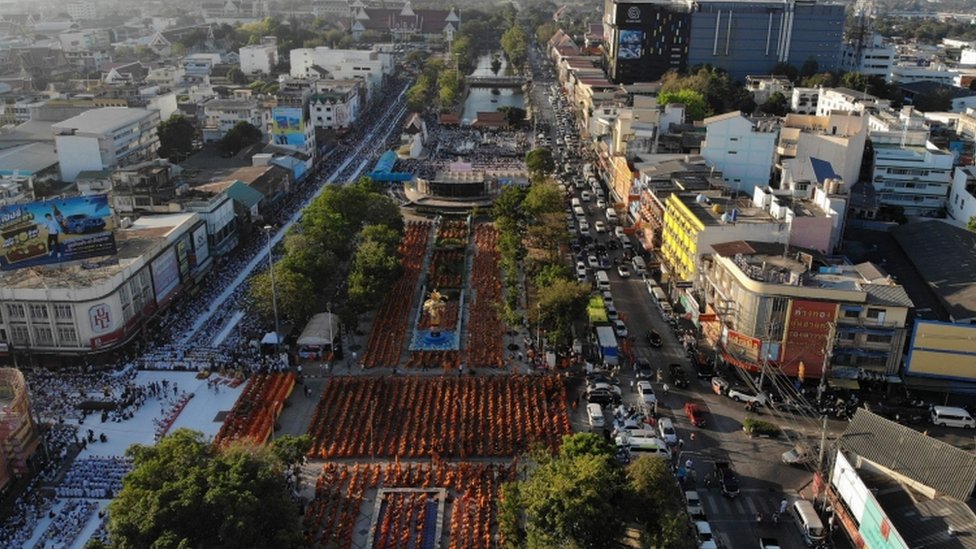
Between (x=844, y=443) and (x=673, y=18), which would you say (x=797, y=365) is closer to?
(x=844, y=443)

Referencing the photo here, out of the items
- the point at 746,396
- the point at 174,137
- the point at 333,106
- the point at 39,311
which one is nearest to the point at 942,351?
the point at 746,396

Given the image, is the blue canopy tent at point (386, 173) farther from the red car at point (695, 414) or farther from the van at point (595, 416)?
the red car at point (695, 414)

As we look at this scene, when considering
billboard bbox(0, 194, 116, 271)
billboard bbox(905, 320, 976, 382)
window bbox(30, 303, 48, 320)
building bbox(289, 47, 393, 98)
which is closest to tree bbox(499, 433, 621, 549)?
billboard bbox(905, 320, 976, 382)

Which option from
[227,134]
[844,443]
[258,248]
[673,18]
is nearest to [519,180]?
[258,248]

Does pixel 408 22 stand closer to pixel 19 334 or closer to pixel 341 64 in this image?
pixel 341 64

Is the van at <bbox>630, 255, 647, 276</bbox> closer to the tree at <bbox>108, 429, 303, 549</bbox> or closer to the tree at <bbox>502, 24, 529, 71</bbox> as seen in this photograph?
the tree at <bbox>108, 429, 303, 549</bbox>

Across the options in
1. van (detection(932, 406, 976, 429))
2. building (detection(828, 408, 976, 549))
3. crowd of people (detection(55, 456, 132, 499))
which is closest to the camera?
building (detection(828, 408, 976, 549))
